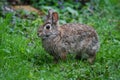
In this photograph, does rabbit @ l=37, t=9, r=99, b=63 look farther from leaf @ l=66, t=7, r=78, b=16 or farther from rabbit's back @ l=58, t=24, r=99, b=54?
leaf @ l=66, t=7, r=78, b=16

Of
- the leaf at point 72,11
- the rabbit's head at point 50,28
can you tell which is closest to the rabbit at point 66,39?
the rabbit's head at point 50,28

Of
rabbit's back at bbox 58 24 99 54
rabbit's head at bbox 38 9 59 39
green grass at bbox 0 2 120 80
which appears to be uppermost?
rabbit's head at bbox 38 9 59 39

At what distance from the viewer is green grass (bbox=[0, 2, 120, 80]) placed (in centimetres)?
645

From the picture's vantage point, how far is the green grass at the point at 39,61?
6449mm

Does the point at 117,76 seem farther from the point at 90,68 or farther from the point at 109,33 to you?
the point at 109,33

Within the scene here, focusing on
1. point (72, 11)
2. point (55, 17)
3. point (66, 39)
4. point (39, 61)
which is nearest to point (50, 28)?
point (55, 17)

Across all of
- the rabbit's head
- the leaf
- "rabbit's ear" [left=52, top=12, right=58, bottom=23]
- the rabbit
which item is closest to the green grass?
the rabbit

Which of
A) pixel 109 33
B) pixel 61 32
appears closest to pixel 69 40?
pixel 61 32

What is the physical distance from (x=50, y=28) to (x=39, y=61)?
569mm

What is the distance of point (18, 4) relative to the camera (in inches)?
430

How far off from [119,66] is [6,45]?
192 cm

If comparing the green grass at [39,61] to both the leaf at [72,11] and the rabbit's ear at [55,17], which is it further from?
the leaf at [72,11]

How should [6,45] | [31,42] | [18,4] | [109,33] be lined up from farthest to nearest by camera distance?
[18,4], [109,33], [31,42], [6,45]

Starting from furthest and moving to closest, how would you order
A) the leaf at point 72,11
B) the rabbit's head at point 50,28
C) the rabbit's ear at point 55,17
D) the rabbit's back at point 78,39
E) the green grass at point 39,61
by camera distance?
the leaf at point 72,11
the rabbit's back at point 78,39
the rabbit's ear at point 55,17
the rabbit's head at point 50,28
the green grass at point 39,61
